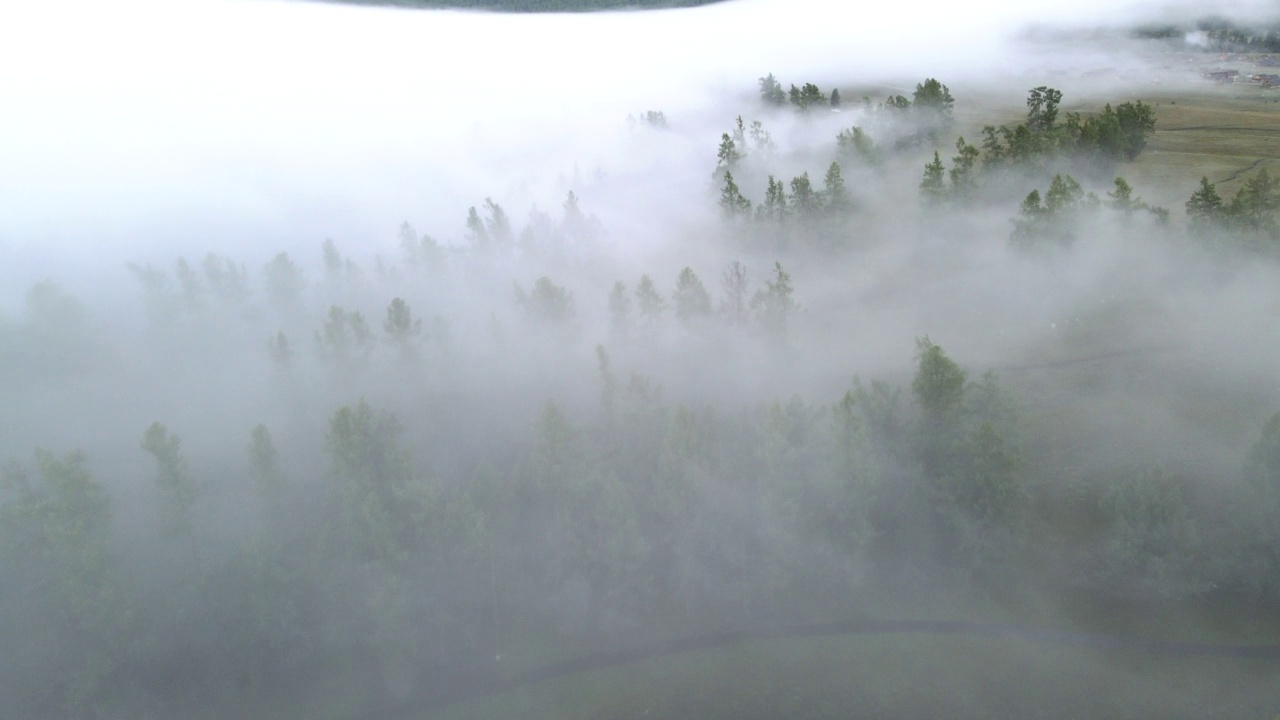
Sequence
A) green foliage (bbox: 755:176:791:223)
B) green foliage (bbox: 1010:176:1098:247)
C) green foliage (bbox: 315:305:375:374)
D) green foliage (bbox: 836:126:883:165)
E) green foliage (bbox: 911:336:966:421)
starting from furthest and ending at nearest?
green foliage (bbox: 836:126:883:165) → green foliage (bbox: 755:176:791:223) → green foliage (bbox: 315:305:375:374) → green foliage (bbox: 1010:176:1098:247) → green foliage (bbox: 911:336:966:421)

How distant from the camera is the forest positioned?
32.3m

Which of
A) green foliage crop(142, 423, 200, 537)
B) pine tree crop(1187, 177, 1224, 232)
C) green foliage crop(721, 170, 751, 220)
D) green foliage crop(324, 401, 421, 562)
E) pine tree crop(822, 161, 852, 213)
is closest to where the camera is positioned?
green foliage crop(324, 401, 421, 562)

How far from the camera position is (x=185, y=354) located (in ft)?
187

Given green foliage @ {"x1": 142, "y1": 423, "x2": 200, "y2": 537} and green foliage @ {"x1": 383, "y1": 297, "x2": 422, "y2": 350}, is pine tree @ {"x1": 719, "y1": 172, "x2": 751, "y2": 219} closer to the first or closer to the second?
green foliage @ {"x1": 383, "y1": 297, "x2": 422, "y2": 350}

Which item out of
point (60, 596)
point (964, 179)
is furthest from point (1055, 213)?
point (60, 596)

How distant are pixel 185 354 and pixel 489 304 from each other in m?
20.1

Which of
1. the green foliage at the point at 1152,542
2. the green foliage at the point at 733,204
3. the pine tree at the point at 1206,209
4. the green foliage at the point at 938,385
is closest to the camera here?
the green foliage at the point at 1152,542

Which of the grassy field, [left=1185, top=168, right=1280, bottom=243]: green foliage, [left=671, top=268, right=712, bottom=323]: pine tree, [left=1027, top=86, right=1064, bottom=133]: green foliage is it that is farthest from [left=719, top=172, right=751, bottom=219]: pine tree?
[left=1185, top=168, right=1280, bottom=243]: green foliage

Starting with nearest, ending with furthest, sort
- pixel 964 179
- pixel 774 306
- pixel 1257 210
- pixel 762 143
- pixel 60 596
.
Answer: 1. pixel 60 596
2. pixel 1257 210
3. pixel 774 306
4. pixel 964 179
5. pixel 762 143

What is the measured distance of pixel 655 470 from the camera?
120 feet

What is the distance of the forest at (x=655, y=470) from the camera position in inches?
1271

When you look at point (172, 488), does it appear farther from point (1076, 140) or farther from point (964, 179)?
point (1076, 140)

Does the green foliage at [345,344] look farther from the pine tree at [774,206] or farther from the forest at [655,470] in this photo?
the pine tree at [774,206]

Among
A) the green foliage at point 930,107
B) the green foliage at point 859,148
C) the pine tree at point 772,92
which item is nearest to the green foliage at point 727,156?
the green foliage at point 859,148
